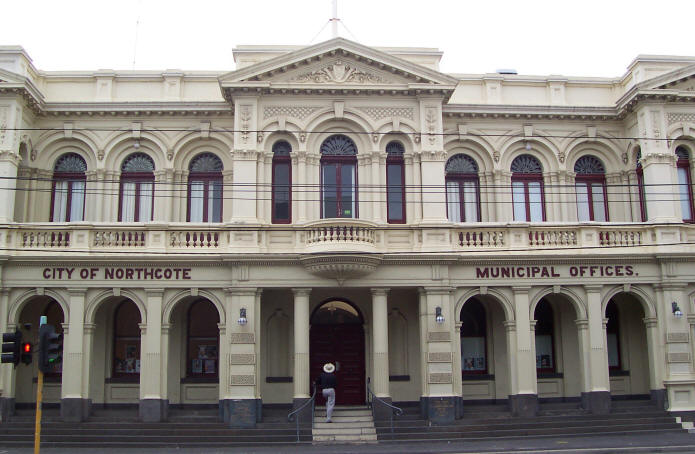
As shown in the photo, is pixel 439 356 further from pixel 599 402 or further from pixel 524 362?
pixel 599 402

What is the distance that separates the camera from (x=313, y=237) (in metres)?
23.2

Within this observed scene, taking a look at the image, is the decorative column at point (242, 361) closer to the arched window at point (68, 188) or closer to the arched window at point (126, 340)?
the arched window at point (126, 340)

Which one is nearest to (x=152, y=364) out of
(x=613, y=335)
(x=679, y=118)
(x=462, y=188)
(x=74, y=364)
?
(x=74, y=364)

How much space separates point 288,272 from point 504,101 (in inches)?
429

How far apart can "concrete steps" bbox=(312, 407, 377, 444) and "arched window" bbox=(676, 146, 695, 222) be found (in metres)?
13.7

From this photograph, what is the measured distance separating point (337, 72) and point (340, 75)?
0.49 ft

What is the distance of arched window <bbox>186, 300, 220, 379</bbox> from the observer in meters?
25.1

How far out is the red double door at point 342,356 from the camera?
82.7ft

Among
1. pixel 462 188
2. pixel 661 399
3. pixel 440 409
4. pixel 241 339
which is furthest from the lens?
pixel 462 188

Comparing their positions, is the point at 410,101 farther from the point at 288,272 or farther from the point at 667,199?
the point at 667,199

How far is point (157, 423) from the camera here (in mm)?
22578

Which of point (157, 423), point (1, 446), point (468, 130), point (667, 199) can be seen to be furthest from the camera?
point (468, 130)

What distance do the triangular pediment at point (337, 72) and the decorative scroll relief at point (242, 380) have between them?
976 cm

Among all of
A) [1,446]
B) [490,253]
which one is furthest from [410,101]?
[1,446]
